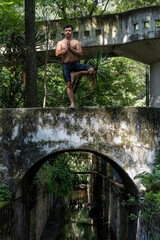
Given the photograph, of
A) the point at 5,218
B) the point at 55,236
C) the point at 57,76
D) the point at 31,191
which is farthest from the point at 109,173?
the point at 5,218

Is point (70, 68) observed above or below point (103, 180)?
above

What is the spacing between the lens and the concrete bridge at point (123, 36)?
34.3ft

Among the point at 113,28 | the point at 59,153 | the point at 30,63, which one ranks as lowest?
the point at 59,153

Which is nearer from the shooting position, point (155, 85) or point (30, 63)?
point (30, 63)

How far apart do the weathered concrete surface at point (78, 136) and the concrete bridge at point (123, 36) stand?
389 centimetres

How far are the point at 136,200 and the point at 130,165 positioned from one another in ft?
2.58

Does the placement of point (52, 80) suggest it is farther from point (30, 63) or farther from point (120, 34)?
point (30, 63)

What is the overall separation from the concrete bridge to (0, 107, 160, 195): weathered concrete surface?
12.8 ft

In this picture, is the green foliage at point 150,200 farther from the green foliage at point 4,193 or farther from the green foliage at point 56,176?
the green foliage at point 56,176

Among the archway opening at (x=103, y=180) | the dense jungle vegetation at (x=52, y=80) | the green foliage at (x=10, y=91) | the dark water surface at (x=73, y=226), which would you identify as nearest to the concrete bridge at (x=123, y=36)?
the dense jungle vegetation at (x=52, y=80)

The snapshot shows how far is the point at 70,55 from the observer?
7.26 metres

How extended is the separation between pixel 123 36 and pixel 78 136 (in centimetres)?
498

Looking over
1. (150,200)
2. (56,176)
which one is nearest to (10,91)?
(56,176)

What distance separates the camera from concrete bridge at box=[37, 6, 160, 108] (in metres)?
10.4
